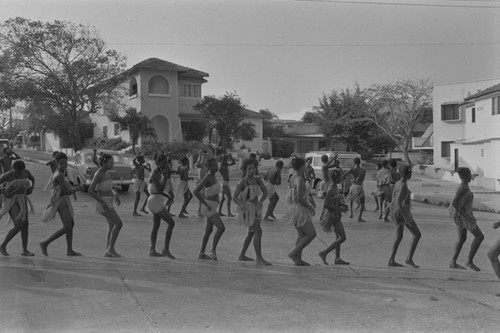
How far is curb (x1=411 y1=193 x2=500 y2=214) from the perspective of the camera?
16.5m

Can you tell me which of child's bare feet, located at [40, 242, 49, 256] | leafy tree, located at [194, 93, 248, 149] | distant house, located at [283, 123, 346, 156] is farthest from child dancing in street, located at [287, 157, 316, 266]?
distant house, located at [283, 123, 346, 156]

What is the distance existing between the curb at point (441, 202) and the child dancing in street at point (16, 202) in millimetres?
13589

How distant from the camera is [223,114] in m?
36.1

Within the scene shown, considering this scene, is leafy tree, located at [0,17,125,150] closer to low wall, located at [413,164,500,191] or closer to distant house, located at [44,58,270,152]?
distant house, located at [44,58,270,152]

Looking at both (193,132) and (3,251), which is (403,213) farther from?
(193,132)

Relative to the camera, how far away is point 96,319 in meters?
5.00

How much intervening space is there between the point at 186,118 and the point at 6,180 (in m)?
32.0

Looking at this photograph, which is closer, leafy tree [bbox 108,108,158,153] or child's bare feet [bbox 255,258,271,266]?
child's bare feet [bbox 255,258,271,266]

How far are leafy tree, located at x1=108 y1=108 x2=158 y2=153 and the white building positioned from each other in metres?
20.7

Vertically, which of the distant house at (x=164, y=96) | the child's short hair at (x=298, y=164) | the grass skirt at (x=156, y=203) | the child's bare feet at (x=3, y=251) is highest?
the distant house at (x=164, y=96)

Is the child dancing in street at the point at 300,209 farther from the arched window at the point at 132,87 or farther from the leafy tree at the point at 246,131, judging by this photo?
the arched window at the point at 132,87

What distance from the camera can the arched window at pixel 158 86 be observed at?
126 ft

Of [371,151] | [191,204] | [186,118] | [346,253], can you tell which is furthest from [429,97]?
[346,253]

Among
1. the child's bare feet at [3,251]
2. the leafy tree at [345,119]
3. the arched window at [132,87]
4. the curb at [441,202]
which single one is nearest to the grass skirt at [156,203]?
the child's bare feet at [3,251]
